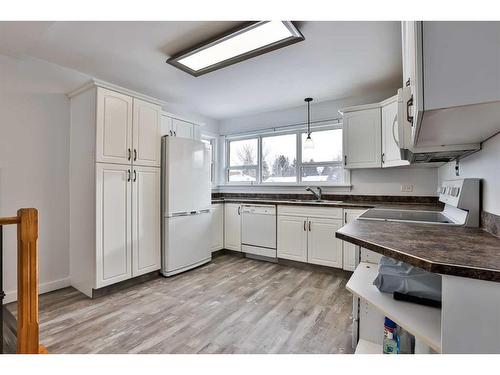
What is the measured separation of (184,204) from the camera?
124 inches

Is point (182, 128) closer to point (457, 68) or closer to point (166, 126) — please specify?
point (166, 126)

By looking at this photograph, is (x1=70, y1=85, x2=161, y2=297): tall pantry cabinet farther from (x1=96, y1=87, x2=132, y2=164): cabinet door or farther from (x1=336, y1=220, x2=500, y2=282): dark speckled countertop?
(x1=336, y1=220, x2=500, y2=282): dark speckled countertop

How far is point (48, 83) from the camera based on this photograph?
2.59m

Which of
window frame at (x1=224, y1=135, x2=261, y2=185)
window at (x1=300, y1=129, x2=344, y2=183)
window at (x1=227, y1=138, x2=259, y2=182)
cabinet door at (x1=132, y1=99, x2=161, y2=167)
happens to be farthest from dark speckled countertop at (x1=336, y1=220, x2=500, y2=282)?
window at (x1=227, y1=138, x2=259, y2=182)

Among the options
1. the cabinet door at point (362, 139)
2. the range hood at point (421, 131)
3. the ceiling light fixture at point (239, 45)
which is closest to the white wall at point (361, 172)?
the cabinet door at point (362, 139)

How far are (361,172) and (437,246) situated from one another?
2.77 m

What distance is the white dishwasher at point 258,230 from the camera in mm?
3552

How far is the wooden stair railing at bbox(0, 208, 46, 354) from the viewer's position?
3.69 ft

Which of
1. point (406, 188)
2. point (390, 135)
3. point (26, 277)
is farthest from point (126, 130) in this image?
point (406, 188)

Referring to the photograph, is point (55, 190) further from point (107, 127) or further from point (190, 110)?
point (190, 110)

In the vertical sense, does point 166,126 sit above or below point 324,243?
above

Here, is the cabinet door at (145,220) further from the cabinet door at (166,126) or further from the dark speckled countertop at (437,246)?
the dark speckled countertop at (437,246)
